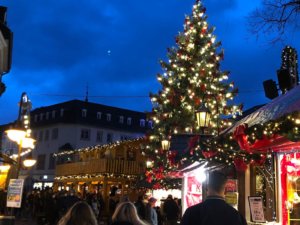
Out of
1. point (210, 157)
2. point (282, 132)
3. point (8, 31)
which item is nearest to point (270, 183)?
point (210, 157)

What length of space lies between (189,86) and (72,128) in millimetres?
35405

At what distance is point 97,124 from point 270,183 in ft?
160

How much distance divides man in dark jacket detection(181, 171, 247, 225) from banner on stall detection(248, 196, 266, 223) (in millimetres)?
6011

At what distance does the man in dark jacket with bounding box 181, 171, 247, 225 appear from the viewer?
401 centimetres

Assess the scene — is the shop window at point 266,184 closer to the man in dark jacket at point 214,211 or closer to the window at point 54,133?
the man in dark jacket at point 214,211

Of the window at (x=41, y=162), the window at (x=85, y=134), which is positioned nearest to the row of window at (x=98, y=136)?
the window at (x=85, y=134)

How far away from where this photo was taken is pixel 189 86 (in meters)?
24.6

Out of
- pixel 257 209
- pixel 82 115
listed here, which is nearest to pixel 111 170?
pixel 82 115

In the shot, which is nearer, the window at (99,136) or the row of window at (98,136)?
the row of window at (98,136)

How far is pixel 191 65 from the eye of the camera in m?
24.9

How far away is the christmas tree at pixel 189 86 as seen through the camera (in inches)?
953

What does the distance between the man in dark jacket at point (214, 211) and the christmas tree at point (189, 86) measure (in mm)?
19308

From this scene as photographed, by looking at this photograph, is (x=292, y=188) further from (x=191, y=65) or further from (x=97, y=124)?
(x=97, y=124)

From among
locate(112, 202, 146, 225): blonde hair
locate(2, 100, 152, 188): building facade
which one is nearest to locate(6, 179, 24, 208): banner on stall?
locate(112, 202, 146, 225): blonde hair
